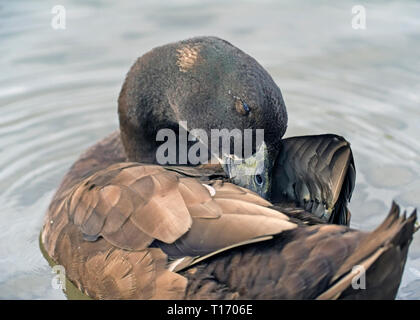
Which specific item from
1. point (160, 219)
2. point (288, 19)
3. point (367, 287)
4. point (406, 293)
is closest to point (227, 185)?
point (160, 219)

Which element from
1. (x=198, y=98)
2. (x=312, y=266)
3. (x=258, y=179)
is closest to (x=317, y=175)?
(x=258, y=179)

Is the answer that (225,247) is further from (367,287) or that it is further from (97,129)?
(97,129)

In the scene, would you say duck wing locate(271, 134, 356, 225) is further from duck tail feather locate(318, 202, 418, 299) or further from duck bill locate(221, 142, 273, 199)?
duck tail feather locate(318, 202, 418, 299)

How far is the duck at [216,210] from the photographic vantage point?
12.0 ft

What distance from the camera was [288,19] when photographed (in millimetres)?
8258

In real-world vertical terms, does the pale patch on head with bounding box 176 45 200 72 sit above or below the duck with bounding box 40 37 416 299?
above

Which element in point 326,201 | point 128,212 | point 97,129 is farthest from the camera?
point 97,129

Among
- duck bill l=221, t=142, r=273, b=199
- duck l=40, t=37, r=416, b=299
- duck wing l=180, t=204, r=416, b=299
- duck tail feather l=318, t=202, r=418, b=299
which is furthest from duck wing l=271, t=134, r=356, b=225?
duck tail feather l=318, t=202, r=418, b=299

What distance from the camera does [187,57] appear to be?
16.6 feet

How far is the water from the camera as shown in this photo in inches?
238

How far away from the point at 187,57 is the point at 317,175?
123 cm

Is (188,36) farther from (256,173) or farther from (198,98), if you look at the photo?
(256,173)
